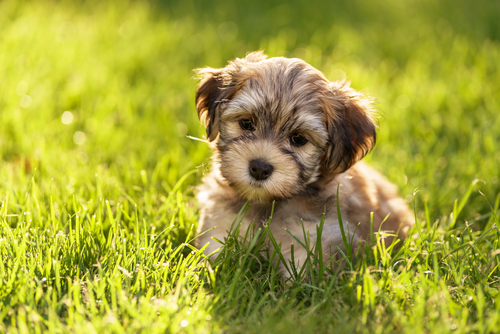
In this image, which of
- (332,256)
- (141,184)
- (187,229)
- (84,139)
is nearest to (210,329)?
(332,256)

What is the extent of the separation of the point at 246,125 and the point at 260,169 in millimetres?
368

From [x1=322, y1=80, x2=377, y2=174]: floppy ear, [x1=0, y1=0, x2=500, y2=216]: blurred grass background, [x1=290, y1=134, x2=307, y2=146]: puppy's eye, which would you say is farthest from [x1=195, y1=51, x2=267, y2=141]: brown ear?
[x1=0, y1=0, x2=500, y2=216]: blurred grass background

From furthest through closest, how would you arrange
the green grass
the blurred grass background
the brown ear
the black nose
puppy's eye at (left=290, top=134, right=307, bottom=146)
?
the blurred grass background → the brown ear → puppy's eye at (left=290, top=134, right=307, bottom=146) → the black nose → the green grass

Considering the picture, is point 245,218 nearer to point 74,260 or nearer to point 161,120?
point 74,260

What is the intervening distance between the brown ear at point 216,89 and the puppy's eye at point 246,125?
0.61 ft

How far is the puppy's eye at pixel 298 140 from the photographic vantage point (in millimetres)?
2680

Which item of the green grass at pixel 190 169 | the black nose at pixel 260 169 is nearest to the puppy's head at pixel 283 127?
the black nose at pixel 260 169

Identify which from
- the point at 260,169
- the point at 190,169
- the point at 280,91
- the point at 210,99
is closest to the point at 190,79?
the point at 190,169

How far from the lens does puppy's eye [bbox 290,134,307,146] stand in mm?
2680

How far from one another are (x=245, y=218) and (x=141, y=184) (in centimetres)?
128

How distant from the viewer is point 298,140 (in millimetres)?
2699

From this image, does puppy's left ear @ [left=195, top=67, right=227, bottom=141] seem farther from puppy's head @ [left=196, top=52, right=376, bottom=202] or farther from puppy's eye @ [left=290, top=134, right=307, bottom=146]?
puppy's eye @ [left=290, top=134, right=307, bottom=146]

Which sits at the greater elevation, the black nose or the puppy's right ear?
the puppy's right ear

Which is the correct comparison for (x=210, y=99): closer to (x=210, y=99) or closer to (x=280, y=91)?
(x=210, y=99)
